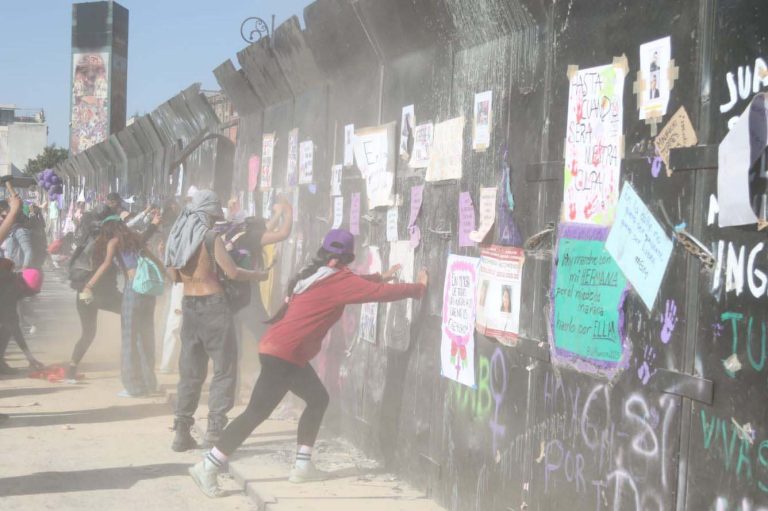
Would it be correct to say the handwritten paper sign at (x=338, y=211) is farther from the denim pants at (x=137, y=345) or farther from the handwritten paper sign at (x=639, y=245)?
the handwritten paper sign at (x=639, y=245)

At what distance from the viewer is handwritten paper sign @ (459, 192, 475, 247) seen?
20.1 feet

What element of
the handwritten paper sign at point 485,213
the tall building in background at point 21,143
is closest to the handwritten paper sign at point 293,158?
the handwritten paper sign at point 485,213

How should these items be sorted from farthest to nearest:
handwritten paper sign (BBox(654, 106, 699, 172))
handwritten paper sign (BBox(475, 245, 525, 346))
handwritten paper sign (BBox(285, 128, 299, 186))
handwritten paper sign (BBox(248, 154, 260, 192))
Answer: handwritten paper sign (BBox(248, 154, 260, 192)) < handwritten paper sign (BBox(285, 128, 299, 186)) < handwritten paper sign (BBox(475, 245, 525, 346)) < handwritten paper sign (BBox(654, 106, 699, 172))

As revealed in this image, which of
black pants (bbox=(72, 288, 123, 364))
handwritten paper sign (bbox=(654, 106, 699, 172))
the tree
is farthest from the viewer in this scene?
the tree

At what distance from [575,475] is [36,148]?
114 metres

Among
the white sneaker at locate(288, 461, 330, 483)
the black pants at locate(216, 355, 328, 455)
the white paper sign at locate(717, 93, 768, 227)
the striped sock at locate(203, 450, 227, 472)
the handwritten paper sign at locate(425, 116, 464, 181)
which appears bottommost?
the white sneaker at locate(288, 461, 330, 483)

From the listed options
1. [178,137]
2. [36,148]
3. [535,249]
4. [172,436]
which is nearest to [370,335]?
[172,436]

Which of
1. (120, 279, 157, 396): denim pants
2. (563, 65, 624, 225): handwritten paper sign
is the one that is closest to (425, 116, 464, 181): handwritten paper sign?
(563, 65, 624, 225): handwritten paper sign

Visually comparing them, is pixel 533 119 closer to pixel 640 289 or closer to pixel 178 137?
pixel 640 289

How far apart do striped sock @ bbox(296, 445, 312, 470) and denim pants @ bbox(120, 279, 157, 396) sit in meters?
4.29

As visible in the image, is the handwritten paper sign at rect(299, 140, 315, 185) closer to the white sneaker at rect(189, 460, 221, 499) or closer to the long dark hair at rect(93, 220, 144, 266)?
the long dark hair at rect(93, 220, 144, 266)

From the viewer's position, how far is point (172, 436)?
8844 mm

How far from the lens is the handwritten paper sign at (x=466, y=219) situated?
6.12 metres

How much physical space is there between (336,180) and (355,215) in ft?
2.20
